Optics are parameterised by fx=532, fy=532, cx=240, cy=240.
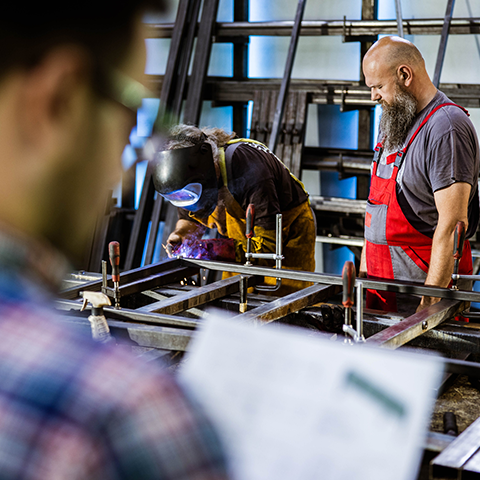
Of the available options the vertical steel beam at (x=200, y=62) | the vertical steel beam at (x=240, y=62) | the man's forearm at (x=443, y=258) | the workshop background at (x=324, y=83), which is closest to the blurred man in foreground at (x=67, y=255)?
the man's forearm at (x=443, y=258)

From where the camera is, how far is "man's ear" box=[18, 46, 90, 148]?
437 millimetres

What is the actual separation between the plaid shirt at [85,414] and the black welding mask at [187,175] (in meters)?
2.30

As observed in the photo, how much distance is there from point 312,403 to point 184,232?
2669 mm

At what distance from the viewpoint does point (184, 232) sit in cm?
322

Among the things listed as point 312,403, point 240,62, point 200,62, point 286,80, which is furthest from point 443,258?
point 240,62

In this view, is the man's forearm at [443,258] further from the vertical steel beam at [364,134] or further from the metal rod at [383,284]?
the vertical steel beam at [364,134]

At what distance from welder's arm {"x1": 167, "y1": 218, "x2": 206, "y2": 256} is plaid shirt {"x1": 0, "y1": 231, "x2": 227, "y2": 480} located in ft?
9.11

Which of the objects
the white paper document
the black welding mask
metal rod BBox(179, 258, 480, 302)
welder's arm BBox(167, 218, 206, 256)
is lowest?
the white paper document

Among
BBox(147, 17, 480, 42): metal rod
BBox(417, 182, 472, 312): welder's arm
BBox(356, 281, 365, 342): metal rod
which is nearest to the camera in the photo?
BBox(356, 281, 365, 342): metal rod

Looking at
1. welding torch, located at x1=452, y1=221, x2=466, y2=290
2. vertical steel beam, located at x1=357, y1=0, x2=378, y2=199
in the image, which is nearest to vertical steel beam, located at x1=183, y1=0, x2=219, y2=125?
vertical steel beam, located at x1=357, y1=0, x2=378, y2=199

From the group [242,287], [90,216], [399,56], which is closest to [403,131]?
[399,56]

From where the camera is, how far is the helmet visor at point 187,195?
2.77 meters

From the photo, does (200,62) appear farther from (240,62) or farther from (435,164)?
(435,164)

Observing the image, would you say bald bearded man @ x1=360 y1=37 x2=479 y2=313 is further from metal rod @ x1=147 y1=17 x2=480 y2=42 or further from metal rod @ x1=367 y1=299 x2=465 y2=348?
metal rod @ x1=147 y1=17 x2=480 y2=42
